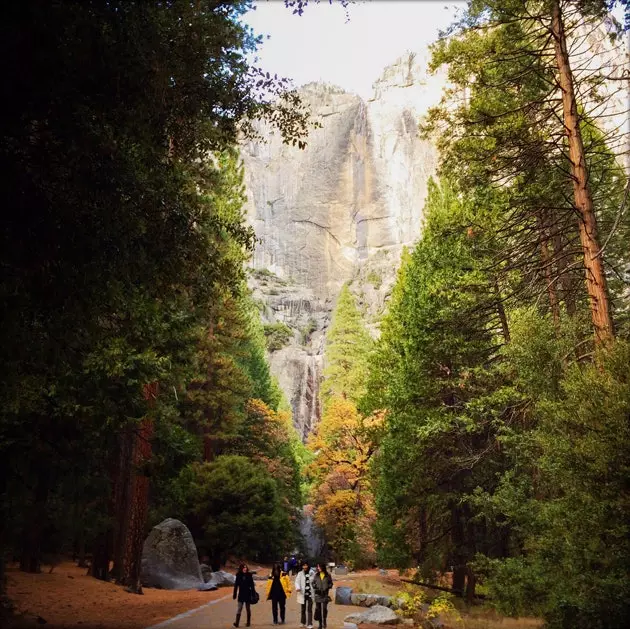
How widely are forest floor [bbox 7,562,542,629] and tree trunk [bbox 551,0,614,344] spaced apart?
518cm

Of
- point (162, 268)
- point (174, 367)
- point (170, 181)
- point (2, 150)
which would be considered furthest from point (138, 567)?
point (2, 150)

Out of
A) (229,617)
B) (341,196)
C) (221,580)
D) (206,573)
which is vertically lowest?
(229,617)

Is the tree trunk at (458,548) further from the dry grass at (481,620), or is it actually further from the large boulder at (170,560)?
the large boulder at (170,560)

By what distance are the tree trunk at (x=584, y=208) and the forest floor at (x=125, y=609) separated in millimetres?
5183

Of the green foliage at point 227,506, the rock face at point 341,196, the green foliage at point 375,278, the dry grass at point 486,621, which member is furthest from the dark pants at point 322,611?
the rock face at point 341,196

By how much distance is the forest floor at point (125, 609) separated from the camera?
11.5 meters

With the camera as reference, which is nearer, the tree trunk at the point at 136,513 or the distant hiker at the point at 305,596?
the distant hiker at the point at 305,596

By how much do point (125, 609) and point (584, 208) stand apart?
12397 mm

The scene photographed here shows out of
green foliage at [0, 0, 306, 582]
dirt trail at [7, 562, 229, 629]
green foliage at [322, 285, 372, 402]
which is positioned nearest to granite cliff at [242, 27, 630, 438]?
green foliage at [322, 285, 372, 402]

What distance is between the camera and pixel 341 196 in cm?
10412

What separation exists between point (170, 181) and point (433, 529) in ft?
47.8

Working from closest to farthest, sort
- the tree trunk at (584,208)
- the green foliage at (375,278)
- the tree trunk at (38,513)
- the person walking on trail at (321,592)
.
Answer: the tree trunk at (584,208), the tree trunk at (38,513), the person walking on trail at (321,592), the green foliage at (375,278)

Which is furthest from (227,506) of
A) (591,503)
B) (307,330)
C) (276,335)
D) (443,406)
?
(307,330)

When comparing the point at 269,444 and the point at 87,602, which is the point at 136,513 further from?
the point at 269,444
